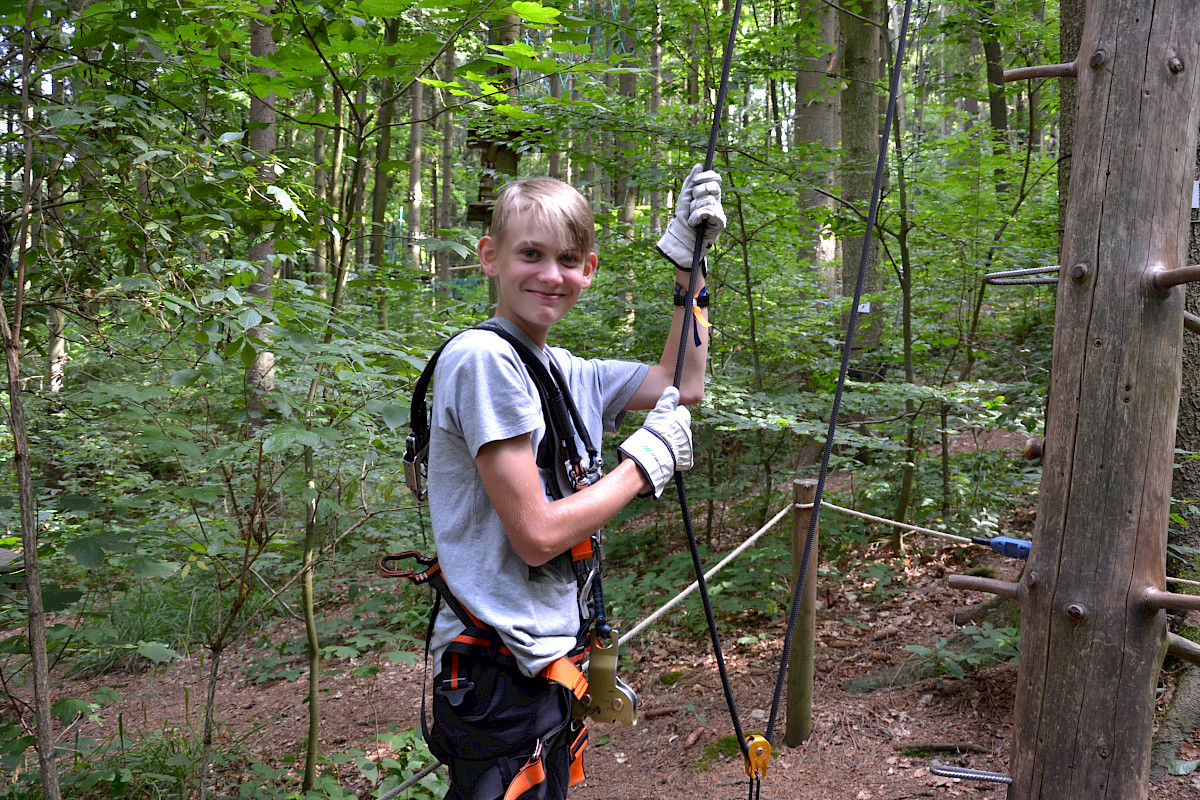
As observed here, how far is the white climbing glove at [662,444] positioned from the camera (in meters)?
1.49

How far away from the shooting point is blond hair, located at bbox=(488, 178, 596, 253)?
1567mm

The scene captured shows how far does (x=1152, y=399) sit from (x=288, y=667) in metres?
5.74

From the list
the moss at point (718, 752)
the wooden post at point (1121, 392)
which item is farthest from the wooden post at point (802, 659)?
the wooden post at point (1121, 392)

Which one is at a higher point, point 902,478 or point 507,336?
point 507,336

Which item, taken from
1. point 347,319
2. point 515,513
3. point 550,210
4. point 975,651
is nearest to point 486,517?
point 515,513

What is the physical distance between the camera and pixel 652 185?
5.29 metres

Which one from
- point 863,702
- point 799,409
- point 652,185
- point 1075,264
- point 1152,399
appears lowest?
point 863,702

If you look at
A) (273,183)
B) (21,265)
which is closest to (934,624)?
(273,183)

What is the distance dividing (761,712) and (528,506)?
345 centimetres

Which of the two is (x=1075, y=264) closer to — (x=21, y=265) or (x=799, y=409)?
(x=21, y=265)

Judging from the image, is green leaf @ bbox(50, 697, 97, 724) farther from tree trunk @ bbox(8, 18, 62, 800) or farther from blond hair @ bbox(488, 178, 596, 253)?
blond hair @ bbox(488, 178, 596, 253)

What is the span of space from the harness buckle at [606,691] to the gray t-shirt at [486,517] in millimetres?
181

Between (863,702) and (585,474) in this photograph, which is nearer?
(585,474)

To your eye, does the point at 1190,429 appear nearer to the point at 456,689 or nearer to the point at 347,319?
the point at 456,689
